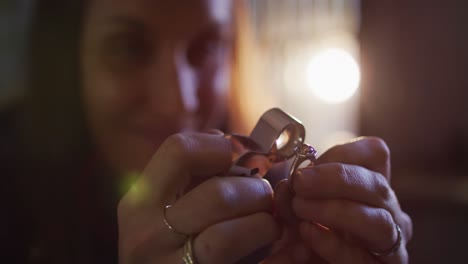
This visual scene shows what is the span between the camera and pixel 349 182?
304 mm

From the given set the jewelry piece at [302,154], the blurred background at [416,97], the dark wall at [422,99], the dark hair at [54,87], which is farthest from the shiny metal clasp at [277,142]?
the dark wall at [422,99]

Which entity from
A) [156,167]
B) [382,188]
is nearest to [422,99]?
[382,188]

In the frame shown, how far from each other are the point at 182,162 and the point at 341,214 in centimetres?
11

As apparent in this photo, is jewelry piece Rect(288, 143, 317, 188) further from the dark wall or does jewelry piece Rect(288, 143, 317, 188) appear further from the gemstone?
the dark wall

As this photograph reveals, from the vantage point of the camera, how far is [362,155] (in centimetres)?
34


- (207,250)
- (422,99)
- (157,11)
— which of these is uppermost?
(157,11)

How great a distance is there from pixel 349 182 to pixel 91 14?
17.7 inches

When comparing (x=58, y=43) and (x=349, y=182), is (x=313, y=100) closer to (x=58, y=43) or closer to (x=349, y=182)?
(x=58, y=43)

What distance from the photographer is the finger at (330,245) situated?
31 cm

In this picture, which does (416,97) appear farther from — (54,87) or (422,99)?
(54,87)

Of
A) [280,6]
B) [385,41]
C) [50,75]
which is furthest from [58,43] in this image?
[280,6]

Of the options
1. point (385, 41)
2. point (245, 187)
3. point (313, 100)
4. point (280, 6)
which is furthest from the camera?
point (280, 6)

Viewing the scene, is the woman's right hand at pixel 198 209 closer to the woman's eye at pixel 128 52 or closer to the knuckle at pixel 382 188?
the knuckle at pixel 382 188

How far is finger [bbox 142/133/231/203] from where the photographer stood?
0.29m
